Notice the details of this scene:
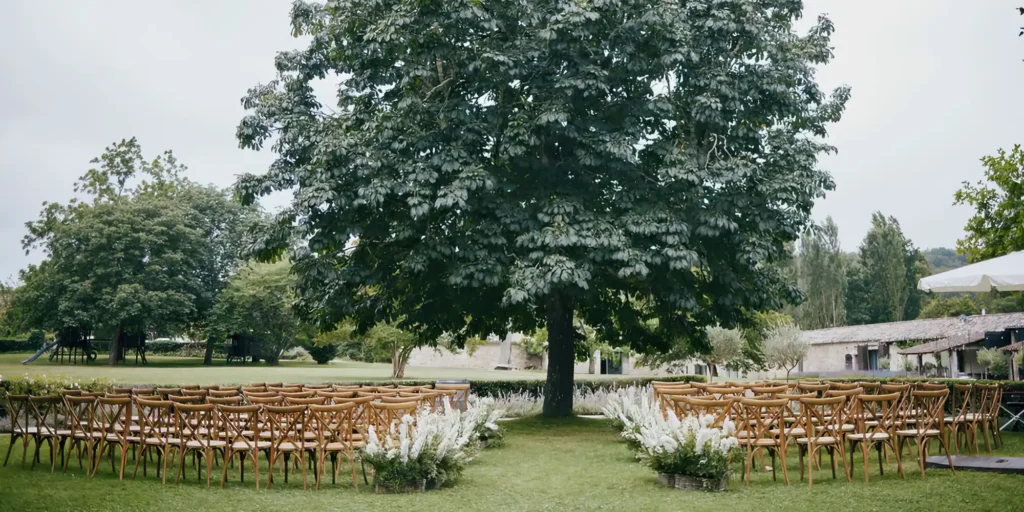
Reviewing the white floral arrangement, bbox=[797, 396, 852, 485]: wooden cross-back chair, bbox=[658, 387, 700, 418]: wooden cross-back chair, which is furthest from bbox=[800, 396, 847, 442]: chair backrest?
the white floral arrangement

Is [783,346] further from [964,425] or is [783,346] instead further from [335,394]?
[335,394]

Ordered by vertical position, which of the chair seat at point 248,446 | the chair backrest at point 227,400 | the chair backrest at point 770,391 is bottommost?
the chair seat at point 248,446

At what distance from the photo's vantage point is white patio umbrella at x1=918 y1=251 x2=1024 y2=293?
37.2 ft

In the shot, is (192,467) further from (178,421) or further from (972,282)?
(972,282)

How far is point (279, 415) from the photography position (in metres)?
9.50

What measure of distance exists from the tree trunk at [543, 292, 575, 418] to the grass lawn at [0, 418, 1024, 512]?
280 inches

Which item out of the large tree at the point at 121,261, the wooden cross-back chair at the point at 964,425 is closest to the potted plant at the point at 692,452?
the wooden cross-back chair at the point at 964,425

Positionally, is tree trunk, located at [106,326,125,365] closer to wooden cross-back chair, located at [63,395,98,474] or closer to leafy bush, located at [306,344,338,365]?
leafy bush, located at [306,344,338,365]

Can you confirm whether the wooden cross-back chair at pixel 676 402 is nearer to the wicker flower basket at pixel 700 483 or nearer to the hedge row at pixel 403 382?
the wicker flower basket at pixel 700 483

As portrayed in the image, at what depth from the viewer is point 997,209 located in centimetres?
2561

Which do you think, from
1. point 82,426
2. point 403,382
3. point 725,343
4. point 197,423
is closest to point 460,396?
point 197,423

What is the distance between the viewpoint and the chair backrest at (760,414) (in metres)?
9.23

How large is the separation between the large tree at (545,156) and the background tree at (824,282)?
51010 mm

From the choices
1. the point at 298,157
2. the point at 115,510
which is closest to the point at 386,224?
the point at 298,157
